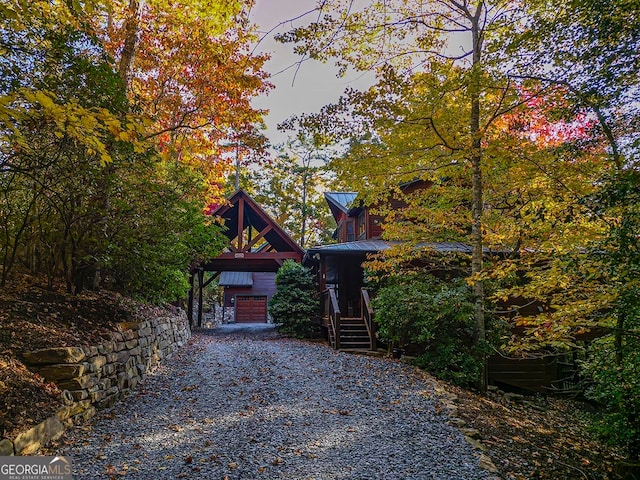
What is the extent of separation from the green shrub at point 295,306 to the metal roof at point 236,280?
12.1 metres

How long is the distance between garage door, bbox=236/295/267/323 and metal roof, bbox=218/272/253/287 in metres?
1.09

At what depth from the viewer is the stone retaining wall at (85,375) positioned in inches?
145

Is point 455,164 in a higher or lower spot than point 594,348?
higher

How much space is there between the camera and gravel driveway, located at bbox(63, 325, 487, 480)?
355 centimetres

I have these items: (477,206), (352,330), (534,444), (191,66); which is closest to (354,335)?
(352,330)

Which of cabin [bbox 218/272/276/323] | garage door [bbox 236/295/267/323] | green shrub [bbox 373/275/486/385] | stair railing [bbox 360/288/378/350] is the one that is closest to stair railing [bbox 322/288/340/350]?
stair railing [bbox 360/288/378/350]

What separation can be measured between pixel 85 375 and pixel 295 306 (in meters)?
9.03

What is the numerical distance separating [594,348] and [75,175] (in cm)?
752

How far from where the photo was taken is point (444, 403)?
563 cm

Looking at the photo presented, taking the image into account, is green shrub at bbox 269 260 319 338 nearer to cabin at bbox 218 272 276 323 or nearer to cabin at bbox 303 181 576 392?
cabin at bbox 303 181 576 392

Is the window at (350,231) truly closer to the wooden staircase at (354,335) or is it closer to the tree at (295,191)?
the wooden staircase at (354,335)

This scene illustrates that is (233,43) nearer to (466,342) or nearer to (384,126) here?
(384,126)

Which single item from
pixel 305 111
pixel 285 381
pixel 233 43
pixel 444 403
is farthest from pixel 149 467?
pixel 233 43

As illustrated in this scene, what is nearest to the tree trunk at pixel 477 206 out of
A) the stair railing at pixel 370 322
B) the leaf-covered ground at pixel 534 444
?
the leaf-covered ground at pixel 534 444
